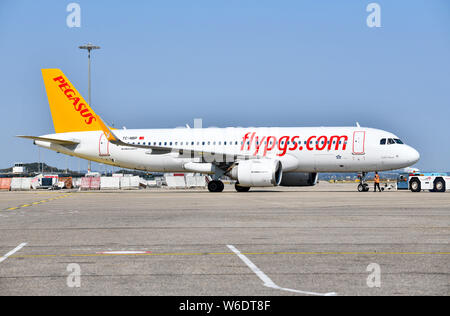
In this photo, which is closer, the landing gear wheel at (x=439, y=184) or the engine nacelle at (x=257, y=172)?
the engine nacelle at (x=257, y=172)

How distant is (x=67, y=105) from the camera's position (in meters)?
40.8

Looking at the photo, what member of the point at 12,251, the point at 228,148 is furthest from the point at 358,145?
the point at 12,251

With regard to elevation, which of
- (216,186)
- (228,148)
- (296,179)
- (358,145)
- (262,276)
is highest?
(358,145)

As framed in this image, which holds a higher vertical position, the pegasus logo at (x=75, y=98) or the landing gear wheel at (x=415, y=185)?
the pegasus logo at (x=75, y=98)

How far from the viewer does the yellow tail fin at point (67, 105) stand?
134 feet

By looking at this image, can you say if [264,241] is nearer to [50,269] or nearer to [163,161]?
[50,269]

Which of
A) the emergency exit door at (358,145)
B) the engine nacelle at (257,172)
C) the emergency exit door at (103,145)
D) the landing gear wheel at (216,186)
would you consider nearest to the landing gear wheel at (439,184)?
the emergency exit door at (358,145)

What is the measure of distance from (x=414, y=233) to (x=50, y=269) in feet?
25.0

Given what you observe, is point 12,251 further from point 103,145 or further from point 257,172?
point 103,145

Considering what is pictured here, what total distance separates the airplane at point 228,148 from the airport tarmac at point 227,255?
1944 cm

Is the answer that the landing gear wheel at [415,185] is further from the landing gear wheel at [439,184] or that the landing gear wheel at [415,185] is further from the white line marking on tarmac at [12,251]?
the white line marking on tarmac at [12,251]

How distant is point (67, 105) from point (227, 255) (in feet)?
111

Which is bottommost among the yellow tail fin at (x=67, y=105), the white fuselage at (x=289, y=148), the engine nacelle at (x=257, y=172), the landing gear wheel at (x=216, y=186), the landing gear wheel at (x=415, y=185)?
the landing gear wheel at (x=415, y=185)
